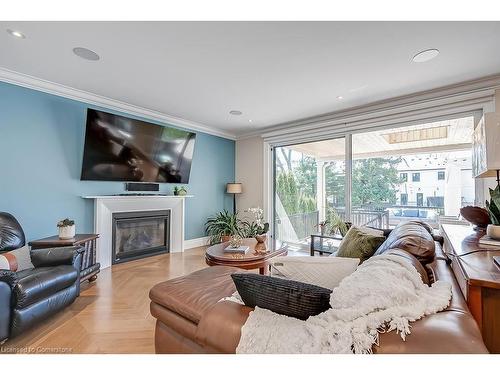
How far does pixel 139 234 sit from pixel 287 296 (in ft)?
12.2

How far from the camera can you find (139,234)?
13.3 ft

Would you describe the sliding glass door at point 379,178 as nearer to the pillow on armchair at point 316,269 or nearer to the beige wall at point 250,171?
the beige wall at point 250,171

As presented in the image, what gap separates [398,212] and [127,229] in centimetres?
420

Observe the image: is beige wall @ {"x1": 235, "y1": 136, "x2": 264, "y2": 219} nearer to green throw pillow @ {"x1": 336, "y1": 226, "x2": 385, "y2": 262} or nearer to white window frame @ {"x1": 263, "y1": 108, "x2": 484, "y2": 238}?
white window frame @ {"x1": 263, "y1": 108, "x2": 484, "y2": 238}

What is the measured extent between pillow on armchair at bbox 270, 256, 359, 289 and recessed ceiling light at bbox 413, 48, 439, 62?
87.4 inches

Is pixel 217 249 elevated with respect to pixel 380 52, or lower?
lower

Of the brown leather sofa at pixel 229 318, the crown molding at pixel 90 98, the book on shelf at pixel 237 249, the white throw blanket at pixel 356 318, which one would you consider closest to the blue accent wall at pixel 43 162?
the crown molding at pixel 90 98

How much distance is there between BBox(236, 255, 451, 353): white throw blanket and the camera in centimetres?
75

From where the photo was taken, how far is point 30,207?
2.93m

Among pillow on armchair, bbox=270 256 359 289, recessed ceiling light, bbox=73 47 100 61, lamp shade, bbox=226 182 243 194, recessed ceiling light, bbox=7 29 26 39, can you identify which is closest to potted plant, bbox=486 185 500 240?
pillow on armchair, bbox=270 256 359 289

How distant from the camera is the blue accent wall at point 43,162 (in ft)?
9.15

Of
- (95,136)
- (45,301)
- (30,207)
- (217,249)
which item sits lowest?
(45,301)
